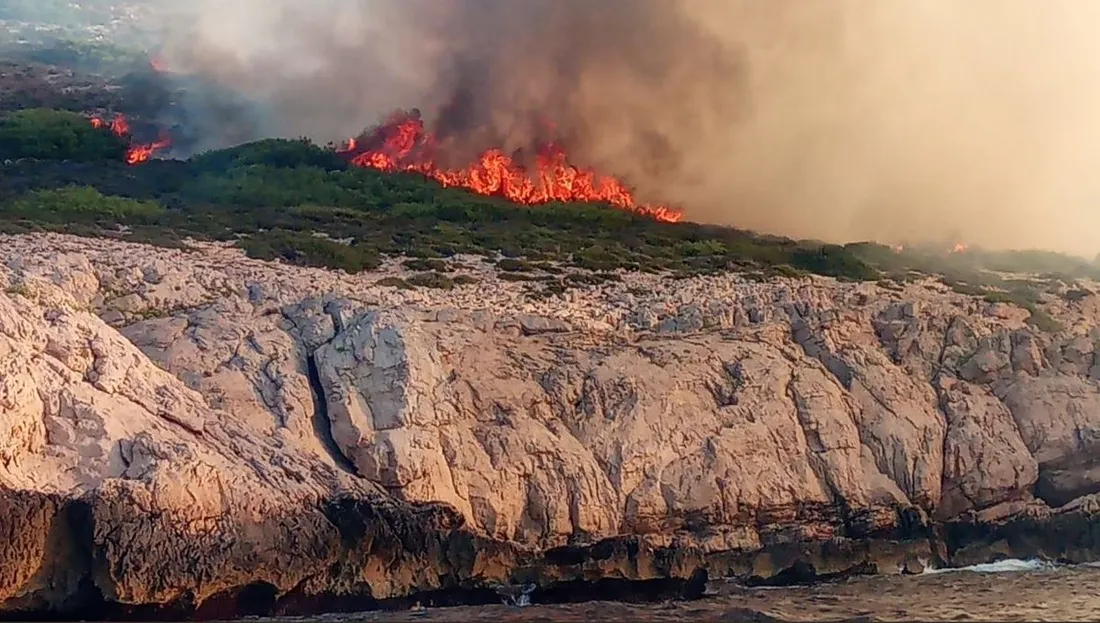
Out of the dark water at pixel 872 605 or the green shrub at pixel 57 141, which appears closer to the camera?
the dark water at pixel 872 605

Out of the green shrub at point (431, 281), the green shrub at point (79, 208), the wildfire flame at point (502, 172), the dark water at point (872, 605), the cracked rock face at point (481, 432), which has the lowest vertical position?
the dark water at point (872, 605)

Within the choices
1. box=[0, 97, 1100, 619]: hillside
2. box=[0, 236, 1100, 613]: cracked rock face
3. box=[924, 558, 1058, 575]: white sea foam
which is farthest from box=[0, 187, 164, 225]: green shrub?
box=[924, 558, 1058, 575]: white sea foam

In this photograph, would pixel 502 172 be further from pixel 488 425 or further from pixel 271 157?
pixel 488 425

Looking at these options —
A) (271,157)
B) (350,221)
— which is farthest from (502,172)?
(350,221)

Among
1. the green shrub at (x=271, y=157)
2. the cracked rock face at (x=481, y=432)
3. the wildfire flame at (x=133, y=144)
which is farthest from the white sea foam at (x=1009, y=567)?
the wildfire flame at (x=133, y=144)

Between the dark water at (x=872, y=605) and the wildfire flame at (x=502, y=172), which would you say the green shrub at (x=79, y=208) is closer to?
the wildfire flame at (x=502, y=172)

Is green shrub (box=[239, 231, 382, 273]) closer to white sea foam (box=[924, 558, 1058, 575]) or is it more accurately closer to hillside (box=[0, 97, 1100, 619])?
hillside (box=[0, 97, 1100, 619])
